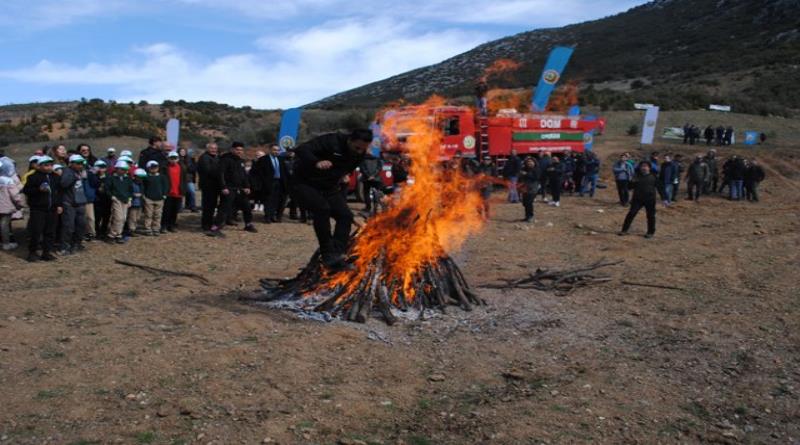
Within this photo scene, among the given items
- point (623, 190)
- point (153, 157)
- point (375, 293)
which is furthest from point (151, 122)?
point (375, 293)

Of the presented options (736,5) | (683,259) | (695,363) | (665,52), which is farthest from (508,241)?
(736,5)

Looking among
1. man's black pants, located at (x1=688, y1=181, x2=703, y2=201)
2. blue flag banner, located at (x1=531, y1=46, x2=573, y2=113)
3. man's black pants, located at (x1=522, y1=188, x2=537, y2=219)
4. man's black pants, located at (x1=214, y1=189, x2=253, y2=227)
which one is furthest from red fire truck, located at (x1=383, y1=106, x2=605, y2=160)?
man's black pants, located at (x1=214, y1=189, x2=253, y2=227)

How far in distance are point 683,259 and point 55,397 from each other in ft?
34.3

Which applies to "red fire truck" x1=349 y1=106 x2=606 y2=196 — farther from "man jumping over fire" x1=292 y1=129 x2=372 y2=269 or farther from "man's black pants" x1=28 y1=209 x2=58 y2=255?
"man jumping over fire" x1=292 y1=129 x2=372 y2=269

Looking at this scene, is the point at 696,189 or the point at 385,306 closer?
the point at 385,306

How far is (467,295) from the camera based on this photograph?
26.8ft

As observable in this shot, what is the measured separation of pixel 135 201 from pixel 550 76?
1486cm

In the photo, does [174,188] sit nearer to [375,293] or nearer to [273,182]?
[273,182]

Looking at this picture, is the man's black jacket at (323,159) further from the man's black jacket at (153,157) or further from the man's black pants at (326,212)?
the man's black jacket at (153,157)

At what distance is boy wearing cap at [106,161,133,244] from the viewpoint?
12094mm

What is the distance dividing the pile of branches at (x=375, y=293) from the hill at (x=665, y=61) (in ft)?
106

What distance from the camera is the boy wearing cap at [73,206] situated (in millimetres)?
10797

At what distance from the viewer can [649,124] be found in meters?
28.0

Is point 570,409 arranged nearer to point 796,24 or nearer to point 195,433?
point 195,433
